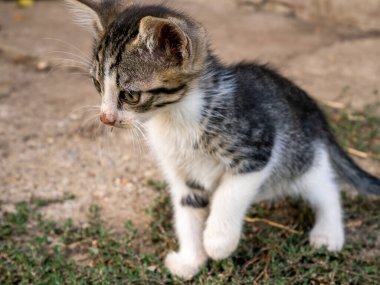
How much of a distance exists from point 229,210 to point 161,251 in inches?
24.4

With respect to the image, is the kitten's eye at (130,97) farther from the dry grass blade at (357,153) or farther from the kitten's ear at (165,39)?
the dry grass blade at (357,153)

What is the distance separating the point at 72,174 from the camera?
3.93m

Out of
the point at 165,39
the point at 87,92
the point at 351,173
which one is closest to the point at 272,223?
the point at 351,173

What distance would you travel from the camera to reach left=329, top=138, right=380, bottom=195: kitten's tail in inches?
133

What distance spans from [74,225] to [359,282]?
61.8 inches

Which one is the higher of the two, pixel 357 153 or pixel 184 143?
pixel 184 143

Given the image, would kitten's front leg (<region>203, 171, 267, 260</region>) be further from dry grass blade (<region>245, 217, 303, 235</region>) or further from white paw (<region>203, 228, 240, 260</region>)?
dry grass blade (<region>245, 217, 303, 235</region>)

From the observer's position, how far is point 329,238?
3146 millimetres

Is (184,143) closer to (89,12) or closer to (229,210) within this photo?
(229,210)

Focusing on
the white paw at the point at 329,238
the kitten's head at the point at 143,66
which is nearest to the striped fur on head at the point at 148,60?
the kitten's head at the point at 143,66

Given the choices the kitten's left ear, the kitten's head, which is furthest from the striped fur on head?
the kitten's left ear

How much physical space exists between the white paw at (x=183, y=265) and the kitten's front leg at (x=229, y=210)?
0.18 metres

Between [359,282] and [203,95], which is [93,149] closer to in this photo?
[203,95]

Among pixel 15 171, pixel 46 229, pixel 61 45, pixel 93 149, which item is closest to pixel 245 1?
pixel 61 45
